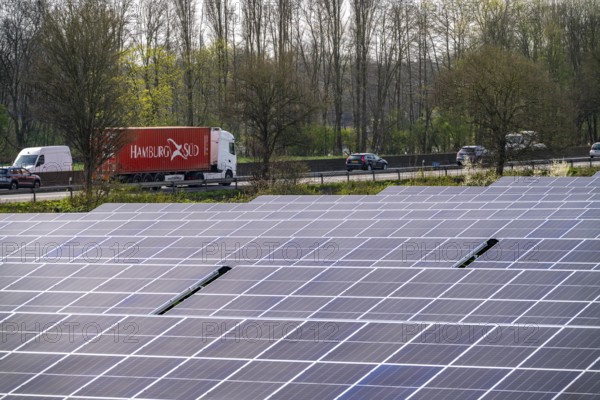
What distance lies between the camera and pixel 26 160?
6106 cm

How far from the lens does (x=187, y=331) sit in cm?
1530

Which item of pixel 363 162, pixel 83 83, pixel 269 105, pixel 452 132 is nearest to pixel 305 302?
pixel 83 83

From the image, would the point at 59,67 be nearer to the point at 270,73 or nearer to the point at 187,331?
the point at 270,73

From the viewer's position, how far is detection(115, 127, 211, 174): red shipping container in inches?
2265

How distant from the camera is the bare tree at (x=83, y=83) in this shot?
135 ft

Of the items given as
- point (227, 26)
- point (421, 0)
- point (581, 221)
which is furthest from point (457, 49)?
point (581, 221)

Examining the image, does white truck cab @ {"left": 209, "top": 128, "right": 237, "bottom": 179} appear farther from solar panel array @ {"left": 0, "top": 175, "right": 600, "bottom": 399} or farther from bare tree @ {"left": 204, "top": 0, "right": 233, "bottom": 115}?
solar panel array @ {"left": 0, "top": 175, "right": 600, "bottom": 399}

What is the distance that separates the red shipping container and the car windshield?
7.28 m

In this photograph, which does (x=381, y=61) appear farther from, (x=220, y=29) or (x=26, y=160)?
(x=26, y=160)

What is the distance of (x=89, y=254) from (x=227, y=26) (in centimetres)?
7181

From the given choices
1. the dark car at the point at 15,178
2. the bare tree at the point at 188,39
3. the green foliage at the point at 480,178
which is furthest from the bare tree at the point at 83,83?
the bare tree at the point at 188,39

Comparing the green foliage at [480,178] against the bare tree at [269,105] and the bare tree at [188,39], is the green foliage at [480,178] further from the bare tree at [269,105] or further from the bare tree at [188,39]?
the bare tree at [188,39]

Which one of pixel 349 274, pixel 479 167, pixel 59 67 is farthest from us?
pixel 479 167

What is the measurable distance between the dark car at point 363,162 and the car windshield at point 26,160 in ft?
71.8
